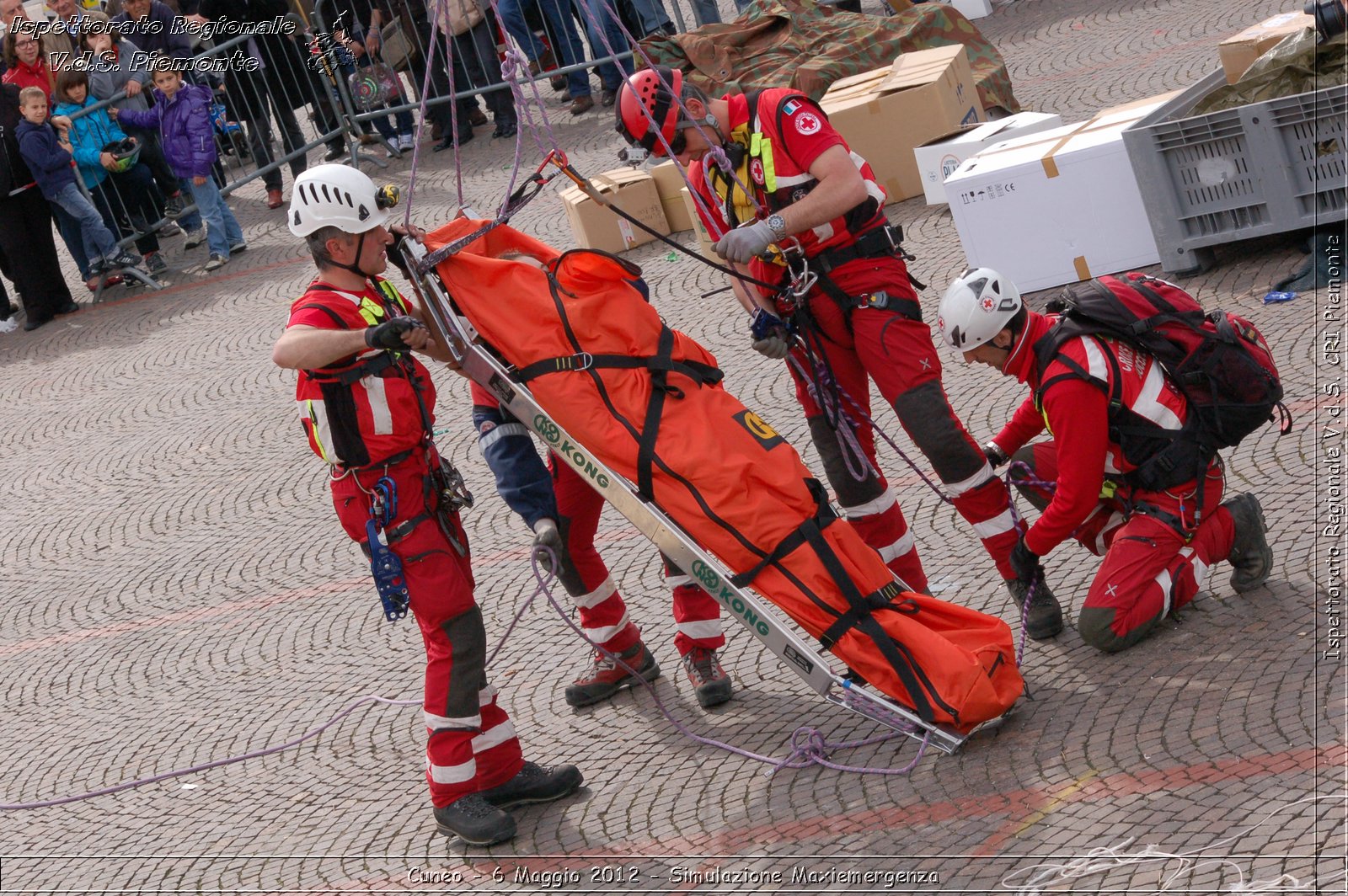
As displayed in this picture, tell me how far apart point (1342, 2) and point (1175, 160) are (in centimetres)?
114

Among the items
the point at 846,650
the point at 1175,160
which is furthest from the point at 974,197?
the point at 846,650

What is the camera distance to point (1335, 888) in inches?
147

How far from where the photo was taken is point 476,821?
5430 mm

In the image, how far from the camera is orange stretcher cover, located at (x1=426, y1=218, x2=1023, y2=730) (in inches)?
198

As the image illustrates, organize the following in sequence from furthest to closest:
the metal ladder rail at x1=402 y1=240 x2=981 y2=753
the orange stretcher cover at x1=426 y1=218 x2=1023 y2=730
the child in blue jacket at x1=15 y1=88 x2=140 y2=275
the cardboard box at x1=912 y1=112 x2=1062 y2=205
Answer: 1. the child in blue jacket at x1=15 y1=88 x2=140 y2=275
2. the cardboard box at x1=912 y1=112 x2=1062 y2=205
3. the metal ladder rail at x1=402 y1=240 x2=981 y2=753
4. the orange stretcher cover at x1=426 y1=218 x2=1023 y2=730

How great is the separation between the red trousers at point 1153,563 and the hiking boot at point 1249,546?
31 millimetres

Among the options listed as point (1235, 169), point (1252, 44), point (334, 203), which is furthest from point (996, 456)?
point (1252, 44)

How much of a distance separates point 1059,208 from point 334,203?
4.88 meters

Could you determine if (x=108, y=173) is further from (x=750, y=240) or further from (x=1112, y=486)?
(x=1112, y=486)

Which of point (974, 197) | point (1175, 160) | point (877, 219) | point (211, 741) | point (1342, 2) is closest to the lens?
point (877, 219)

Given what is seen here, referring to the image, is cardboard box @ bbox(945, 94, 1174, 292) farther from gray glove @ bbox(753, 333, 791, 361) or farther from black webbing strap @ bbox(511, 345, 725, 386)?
black webbing strap @ bbox(511, 345, 725, 386)

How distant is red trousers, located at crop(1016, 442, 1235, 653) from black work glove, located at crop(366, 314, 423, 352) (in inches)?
106

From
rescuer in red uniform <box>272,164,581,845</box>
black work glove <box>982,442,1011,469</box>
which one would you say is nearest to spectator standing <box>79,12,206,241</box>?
rescuer in red uniform <box>272,164,581,845</box>

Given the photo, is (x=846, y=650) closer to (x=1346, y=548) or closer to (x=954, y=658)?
(x=954, y=658)
